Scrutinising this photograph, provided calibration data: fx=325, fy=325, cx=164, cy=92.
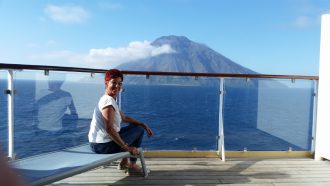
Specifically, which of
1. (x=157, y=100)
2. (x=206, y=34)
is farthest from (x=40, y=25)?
(x=157, y=100)

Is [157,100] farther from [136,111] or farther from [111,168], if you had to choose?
[111,168]

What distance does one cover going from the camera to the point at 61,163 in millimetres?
2484

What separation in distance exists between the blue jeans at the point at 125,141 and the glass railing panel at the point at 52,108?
62 centimetres

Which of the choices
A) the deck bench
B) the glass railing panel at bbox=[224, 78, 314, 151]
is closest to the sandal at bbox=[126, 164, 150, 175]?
the deck bench

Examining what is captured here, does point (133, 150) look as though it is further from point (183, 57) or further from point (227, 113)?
point (183, 57)

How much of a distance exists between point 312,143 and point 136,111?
7.36ft

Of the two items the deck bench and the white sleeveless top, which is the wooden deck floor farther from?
the white sleeveless top

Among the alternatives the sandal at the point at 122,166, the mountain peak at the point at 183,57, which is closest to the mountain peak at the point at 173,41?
the mountain peak at the point at 183,57

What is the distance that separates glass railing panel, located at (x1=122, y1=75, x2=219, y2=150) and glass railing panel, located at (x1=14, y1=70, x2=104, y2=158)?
20.7 inches

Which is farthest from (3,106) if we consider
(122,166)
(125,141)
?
(122,166)

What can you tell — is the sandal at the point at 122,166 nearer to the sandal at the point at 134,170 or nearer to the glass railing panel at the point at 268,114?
the sandal at the point at 134,170

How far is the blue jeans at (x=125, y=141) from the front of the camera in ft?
9.21

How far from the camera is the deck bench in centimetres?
217

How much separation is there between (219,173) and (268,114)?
1.36 meters
